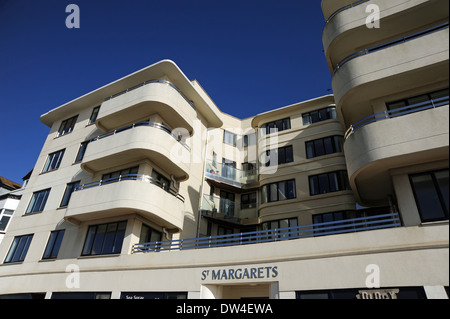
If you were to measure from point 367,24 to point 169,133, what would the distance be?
13.7m

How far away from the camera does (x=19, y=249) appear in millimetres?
22234

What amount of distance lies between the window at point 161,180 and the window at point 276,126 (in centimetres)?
1038

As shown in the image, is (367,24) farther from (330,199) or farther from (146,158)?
(146,158)

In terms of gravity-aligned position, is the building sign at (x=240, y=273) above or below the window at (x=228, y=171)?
below

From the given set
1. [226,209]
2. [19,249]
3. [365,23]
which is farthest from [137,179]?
[365,23]

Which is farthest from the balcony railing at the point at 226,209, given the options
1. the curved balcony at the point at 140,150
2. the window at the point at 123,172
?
the window at the point at 123,172

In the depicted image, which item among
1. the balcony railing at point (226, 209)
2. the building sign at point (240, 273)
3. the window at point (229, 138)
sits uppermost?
the window at point (229, 138)

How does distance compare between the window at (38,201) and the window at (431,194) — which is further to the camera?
the window at (38,201)

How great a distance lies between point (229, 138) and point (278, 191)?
8.85 metres

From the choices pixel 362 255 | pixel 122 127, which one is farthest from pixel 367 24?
pixel 122 127

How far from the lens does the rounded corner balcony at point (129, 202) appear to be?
715 inches

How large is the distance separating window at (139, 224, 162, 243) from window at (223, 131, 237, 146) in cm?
1269

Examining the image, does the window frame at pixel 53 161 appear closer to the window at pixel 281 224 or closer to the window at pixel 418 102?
the window at pixel 281 224
